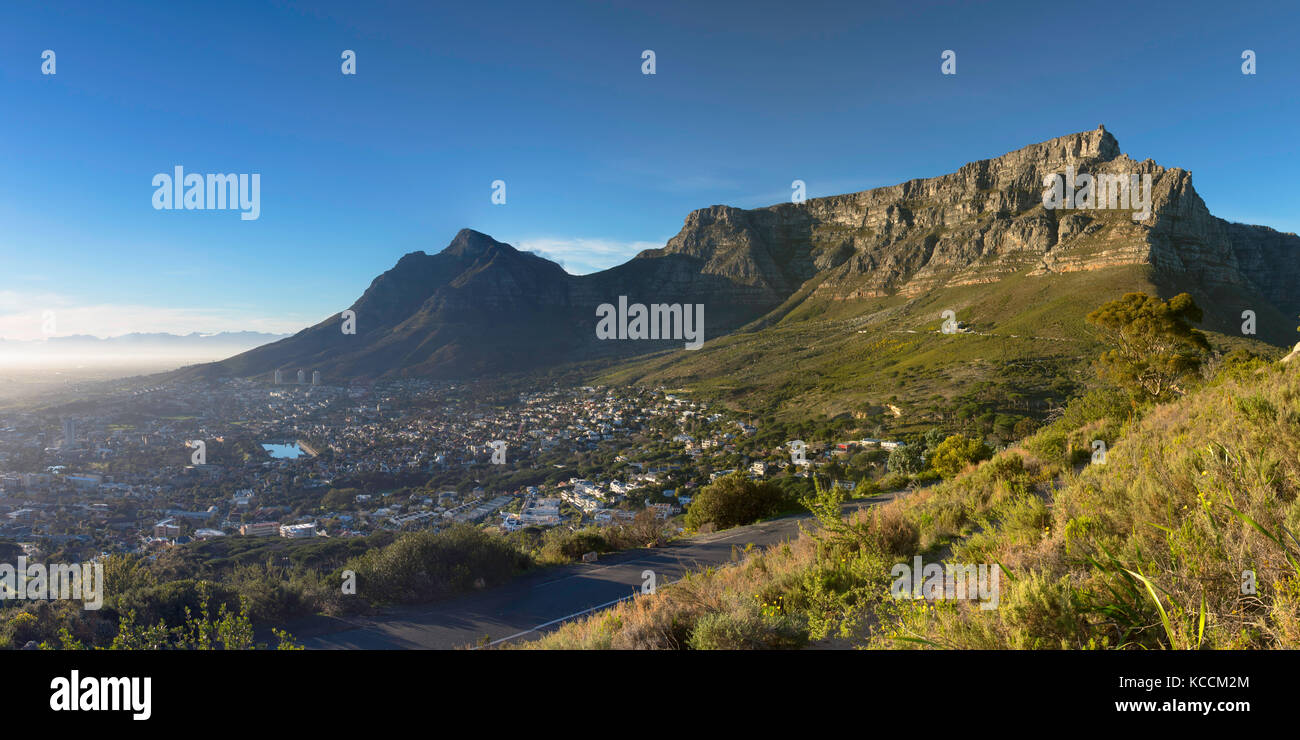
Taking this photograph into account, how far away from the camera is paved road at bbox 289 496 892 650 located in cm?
622

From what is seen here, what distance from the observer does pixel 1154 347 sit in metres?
16.3

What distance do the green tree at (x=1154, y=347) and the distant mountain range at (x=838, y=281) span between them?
122 feet

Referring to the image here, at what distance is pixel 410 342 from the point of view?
116562mm

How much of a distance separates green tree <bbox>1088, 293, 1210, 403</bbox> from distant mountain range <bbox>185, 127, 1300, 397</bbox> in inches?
1469

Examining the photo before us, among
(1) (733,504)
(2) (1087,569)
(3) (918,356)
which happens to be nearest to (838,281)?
(3) (918,356)

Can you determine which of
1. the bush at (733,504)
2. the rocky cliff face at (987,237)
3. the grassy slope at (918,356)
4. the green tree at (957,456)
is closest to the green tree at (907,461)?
the green tree at (957,456)

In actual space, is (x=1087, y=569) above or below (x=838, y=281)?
below

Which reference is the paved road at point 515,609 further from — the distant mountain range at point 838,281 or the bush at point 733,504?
the distant mountain range at point 838,281

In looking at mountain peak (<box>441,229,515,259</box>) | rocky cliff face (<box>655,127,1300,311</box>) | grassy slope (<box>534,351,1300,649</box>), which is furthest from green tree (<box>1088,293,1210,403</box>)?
mountain peak (<box>441,229,515,259</box>)

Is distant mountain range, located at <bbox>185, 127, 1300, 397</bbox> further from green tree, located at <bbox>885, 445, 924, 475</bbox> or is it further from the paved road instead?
the paved road

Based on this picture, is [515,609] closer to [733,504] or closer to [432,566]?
[432,566]

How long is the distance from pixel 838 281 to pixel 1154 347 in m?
119

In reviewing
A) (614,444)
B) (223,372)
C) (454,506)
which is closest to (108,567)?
(454,506)
